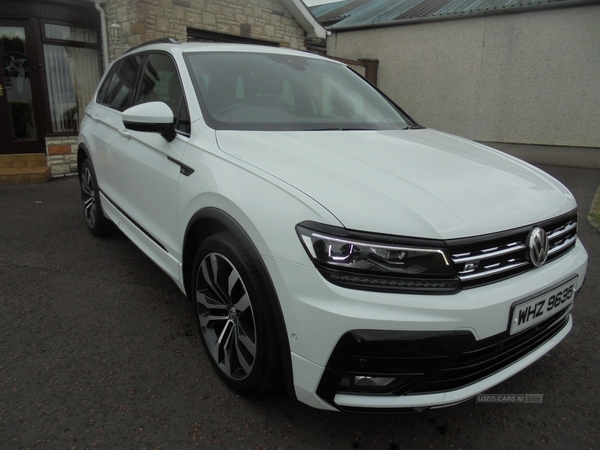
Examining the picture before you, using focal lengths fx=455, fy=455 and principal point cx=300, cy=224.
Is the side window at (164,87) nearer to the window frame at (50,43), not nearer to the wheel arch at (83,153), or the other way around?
the wheel arch at (83,153)

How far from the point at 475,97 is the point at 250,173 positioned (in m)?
9.74

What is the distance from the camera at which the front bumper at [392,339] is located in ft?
5.19

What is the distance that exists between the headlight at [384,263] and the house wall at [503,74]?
934 cm

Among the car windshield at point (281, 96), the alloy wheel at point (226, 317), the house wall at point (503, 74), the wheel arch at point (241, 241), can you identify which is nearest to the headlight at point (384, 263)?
the wheel arch at point (241, 241)

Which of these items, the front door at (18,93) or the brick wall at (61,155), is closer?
the front door at (18,93)

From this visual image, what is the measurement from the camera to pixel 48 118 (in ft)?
26.5

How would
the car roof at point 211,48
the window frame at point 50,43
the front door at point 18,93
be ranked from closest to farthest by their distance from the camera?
1. the car roof at point 211,48
2. the front door at point 18,93
3. the window frame at point 50,43

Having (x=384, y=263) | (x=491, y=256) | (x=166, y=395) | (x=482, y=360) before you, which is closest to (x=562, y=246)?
(x=491, y=256)

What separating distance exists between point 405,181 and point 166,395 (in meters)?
1.54

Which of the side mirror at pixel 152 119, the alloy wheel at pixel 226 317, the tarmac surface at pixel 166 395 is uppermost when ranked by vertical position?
the side mirror at pixel 152 119

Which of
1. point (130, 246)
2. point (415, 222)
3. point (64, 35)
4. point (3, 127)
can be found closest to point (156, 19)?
point (64, 35)

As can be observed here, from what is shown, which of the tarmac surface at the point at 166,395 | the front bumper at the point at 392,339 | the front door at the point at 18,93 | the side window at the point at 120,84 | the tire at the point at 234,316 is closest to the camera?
the front bumper at the point at 392,339

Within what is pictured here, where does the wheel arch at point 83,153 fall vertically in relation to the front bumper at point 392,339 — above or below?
above

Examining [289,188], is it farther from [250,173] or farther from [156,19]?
[156,19]
